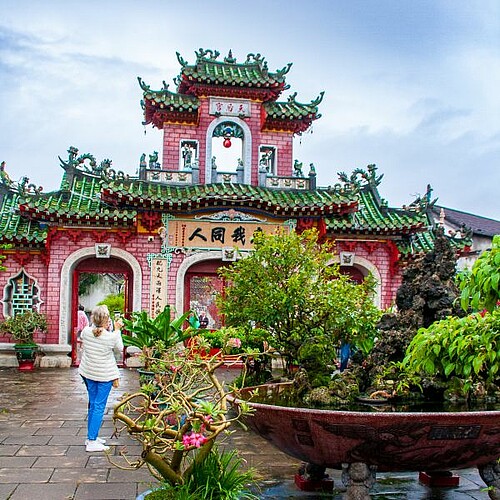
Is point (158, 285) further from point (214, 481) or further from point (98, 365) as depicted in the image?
point (214, 481)

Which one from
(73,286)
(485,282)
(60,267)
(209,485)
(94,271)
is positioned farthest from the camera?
(94,271)

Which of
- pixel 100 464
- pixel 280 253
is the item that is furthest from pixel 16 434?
pixel 280 253

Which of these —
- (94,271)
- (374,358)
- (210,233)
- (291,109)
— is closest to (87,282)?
(94,271)

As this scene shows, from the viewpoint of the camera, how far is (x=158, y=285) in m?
15.7

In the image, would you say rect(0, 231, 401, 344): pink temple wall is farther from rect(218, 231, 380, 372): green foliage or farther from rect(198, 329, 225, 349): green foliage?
rect(218, 231, 380, 372): green foliage

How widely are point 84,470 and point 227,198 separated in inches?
381

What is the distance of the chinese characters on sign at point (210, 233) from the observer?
51.8ft

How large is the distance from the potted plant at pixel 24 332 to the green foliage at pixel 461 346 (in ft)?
38.4

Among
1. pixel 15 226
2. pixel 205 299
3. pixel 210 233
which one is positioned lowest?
pixel 205 299

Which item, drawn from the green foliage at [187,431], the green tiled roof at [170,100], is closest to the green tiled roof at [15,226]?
the green tiled roof at [170,100]

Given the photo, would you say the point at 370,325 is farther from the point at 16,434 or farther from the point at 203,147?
the point at 203,147

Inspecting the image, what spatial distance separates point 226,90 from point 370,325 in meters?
10.2

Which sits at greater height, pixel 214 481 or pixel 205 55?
pixel 205 55

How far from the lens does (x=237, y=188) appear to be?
15680mm
